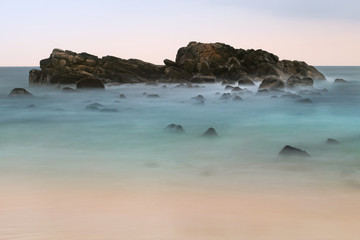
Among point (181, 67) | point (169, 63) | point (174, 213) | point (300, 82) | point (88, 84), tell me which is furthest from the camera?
point (169, 63)

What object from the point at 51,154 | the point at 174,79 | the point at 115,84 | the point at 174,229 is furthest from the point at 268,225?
the point at 174,79

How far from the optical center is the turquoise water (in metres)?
6.98

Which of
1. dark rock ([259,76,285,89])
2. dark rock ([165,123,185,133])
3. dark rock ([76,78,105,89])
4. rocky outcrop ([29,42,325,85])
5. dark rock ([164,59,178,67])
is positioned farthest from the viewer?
dark rock ([164,59,178,67])

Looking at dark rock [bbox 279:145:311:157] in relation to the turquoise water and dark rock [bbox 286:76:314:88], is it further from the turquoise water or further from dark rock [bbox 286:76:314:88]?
dark rock [bbox 286:76:314:88]

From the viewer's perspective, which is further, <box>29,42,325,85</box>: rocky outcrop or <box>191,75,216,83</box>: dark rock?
<box>191,75,216,83</box>: dark rock

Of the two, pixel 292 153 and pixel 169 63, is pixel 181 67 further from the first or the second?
pixel 292 153

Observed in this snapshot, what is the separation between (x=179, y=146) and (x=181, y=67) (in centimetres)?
3570

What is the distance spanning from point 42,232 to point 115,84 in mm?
34945

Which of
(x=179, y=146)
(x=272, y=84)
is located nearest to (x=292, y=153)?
(x=179, y=146)

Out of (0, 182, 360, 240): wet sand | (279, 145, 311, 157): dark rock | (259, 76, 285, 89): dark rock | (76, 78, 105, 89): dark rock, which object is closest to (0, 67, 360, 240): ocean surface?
(0, 182, 360, 240): wet sand

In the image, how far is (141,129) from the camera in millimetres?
12867

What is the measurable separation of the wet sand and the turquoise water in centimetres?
57

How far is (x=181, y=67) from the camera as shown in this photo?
1772 inches

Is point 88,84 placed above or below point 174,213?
below
